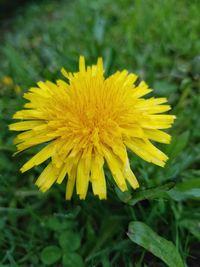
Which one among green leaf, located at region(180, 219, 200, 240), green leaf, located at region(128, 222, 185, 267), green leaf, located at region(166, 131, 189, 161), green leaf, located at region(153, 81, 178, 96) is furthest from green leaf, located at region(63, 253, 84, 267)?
green leaf, located at region(153, 81, 178, 96)

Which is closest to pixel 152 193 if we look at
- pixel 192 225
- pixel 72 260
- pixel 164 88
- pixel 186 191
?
pixel 186 191

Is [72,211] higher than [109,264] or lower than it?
higher

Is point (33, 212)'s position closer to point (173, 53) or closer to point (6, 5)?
point (173, 53)

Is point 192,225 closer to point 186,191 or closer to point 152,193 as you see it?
point 186,191

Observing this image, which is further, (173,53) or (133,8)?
(133,8)

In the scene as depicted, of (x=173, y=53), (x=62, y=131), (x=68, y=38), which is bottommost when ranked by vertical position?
(x=62, y=131)

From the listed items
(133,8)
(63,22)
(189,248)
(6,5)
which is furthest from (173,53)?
(6,5)
